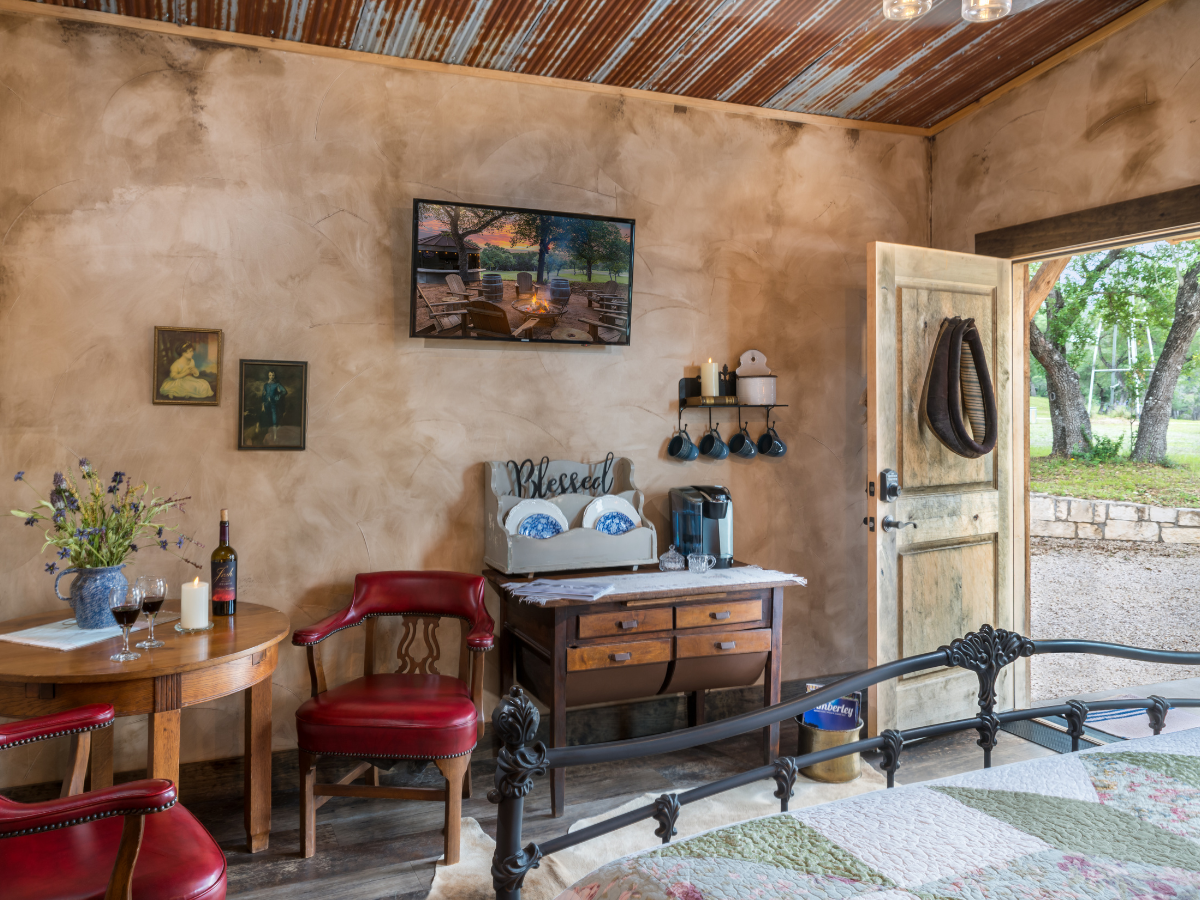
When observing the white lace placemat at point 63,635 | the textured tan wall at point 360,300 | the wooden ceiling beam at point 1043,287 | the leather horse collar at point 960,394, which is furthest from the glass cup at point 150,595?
the wooden ceiling beam at point 1043,287

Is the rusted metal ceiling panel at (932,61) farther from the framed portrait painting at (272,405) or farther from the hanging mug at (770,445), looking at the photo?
the framed portrait painting at (272,405)

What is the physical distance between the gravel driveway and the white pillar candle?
15.0 ft

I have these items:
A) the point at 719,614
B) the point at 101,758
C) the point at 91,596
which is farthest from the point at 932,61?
the point at 101,758

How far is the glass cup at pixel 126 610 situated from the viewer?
2062 mm

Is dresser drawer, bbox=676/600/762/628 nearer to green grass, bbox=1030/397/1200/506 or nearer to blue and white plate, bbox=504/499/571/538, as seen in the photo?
blue and white plate, bbox=504/499/571/538

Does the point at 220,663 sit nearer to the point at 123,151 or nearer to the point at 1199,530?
the point at 123,151

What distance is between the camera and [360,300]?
9.95 ft

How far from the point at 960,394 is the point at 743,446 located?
924 mm

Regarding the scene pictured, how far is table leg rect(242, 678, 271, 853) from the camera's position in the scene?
8.14ft

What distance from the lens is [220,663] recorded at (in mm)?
2150

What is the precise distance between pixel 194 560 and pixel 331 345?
908 millimetres

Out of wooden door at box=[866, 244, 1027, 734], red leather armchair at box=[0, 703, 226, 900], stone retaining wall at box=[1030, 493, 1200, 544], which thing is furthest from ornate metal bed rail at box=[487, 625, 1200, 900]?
stone retaining wall at box=[1030, 493, 1200, 544]

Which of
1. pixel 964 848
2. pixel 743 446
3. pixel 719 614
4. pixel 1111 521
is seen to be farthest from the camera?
pixel 1111 521

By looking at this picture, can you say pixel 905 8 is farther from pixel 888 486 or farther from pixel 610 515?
pixel 610 515
